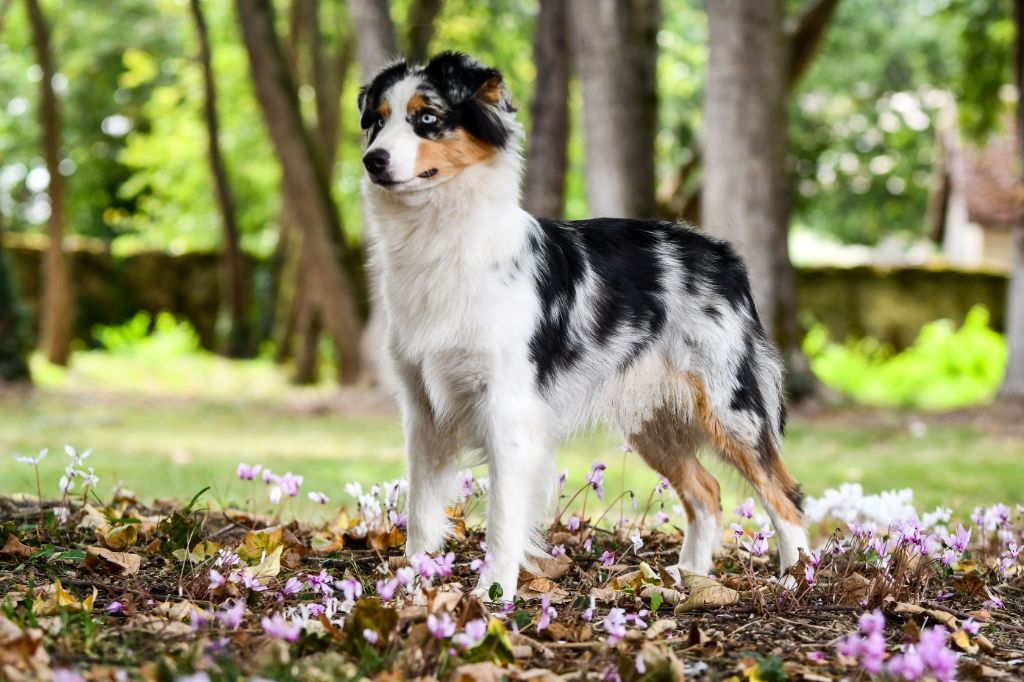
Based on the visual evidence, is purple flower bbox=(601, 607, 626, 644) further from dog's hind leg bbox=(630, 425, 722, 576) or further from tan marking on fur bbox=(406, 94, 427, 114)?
tan marking on fur bbox=(406, 94, 427, 114)

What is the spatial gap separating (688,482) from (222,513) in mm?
2070

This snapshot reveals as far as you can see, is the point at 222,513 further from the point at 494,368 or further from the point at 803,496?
the point at 803,496

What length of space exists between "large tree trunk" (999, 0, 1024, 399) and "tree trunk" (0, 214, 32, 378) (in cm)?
1167

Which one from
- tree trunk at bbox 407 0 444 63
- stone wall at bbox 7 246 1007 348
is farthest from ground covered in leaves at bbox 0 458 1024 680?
stone wall at bbox 7 246 1007 348

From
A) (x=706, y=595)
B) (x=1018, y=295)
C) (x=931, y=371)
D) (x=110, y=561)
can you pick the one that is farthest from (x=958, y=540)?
(x=931, y=371)

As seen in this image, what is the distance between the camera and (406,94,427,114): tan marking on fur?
4.28 metres

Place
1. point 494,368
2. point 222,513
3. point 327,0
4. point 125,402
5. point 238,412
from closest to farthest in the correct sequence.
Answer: point 494,368 → point 222,513 → point 238,412 → point 125,402 → point 327,0

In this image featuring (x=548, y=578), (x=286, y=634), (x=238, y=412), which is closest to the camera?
(x=286, y=634)

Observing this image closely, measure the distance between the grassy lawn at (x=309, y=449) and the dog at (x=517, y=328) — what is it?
0.95 ft

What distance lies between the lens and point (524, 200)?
13039 millimetres

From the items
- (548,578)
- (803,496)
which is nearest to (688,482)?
(803,496)

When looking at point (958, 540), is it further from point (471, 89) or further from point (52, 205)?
point (52, 205)

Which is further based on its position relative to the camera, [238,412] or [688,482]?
[238,412]

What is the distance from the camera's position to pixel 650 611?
161 inches
